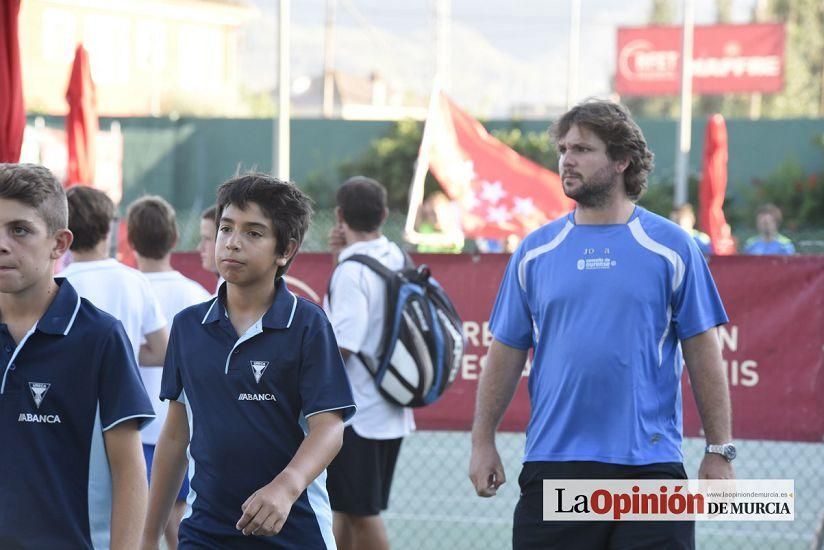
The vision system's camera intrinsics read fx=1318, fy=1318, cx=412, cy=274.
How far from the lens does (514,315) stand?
4.70 metres

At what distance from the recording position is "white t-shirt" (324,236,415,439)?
625 centimetres

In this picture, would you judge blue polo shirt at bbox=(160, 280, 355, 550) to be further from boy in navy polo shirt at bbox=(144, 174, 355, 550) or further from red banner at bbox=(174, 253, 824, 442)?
red banner at bbox=(174, 253, 824, 442)

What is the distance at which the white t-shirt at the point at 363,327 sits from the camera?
6.25 m

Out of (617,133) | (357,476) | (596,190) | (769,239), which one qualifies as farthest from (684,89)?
(596,190)

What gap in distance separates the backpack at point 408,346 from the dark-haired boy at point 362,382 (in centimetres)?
4

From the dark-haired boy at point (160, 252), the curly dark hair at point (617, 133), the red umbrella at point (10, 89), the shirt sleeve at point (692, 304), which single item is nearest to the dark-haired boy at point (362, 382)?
the dark-haired boy at point (160, 252)

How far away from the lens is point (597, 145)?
4.60m

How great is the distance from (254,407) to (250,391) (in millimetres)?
47

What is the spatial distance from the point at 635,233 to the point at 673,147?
94.9ft

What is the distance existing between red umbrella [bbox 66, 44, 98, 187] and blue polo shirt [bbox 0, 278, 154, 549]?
7.45 meters

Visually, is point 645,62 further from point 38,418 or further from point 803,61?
point 38,418

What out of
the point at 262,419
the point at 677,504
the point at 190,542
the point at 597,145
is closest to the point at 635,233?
the point at 597,145

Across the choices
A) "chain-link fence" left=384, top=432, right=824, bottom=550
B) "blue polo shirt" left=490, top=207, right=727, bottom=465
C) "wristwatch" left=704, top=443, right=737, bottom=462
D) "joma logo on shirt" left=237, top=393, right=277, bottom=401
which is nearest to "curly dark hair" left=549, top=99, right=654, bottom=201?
"blue polo shirt" left=490, top=207, right=727, bottom=465

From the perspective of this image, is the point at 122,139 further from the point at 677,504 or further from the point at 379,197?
the point at 677,504
